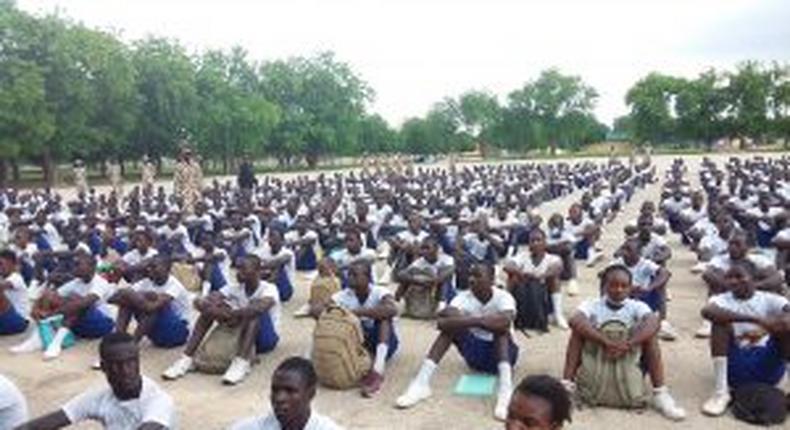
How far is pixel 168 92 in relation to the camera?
1950 inches

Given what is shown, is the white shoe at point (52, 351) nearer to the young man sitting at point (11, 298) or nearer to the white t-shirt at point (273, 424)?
the young man sitting at point (11, 298)

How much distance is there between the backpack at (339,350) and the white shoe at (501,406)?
1.26 meters

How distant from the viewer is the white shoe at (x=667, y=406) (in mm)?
6406

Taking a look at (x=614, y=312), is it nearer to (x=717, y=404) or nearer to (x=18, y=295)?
(x=717, y=404)

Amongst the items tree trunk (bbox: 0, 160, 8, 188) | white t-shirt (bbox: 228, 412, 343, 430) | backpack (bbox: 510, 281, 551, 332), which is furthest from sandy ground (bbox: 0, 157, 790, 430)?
tree trunk (bbox: 0, 160, 8, 188)

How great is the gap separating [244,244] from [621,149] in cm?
7765

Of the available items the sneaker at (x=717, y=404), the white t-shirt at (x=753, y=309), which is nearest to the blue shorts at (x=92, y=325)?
the sneaker at (x=717, y=404)

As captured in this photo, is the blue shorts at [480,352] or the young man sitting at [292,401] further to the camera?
the blue shorts at [480,352]

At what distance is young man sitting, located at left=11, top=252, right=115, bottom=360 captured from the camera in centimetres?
883

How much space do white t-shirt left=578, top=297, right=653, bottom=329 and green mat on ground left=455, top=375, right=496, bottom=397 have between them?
1049 mm

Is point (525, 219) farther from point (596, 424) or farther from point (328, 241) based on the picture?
→ point (596, 424)

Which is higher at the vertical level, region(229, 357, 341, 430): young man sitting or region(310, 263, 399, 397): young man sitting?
region(229, 357, 341, 430): young man sitting

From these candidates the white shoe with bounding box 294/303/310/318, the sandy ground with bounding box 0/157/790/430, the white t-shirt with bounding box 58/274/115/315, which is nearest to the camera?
the sandy ground with bounding box 0/157/790/430

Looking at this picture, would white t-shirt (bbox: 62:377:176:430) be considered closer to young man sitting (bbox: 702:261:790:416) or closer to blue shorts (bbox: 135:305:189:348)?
blue shorts (bbox: 135:305:189:348)
